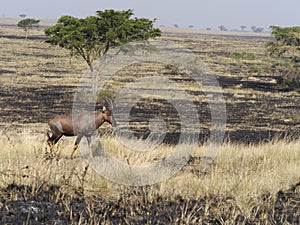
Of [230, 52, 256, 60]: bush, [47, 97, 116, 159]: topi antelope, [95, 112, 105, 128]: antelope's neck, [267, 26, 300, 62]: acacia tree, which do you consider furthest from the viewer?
[230, 52, 256, 60]: bush

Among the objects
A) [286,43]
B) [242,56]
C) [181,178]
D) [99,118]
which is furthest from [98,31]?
[242,56]

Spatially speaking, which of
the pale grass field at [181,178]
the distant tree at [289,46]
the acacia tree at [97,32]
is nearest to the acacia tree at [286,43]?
the distant tree at [289,46]

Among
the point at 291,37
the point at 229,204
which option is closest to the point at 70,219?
the point at 229,204

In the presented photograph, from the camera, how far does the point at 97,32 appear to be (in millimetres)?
29625

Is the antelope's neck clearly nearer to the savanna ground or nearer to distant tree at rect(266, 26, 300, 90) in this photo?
the savanna ground

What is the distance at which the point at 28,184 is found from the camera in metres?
5.20

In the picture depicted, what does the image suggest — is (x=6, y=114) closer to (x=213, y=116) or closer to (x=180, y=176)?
(x=213, y=116)

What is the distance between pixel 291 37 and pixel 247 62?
27348 mm

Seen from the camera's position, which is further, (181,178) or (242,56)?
(242,56)

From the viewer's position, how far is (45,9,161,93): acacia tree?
94.9 ft

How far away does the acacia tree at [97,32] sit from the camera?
94.9 ft

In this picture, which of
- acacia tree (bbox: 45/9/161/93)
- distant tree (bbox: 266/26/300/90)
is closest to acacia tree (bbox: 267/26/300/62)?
distant tree (bbox: 266/26/300/90)

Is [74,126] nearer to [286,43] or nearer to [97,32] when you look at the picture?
[97,32]

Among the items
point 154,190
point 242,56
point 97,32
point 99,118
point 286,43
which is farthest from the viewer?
point 242,56
